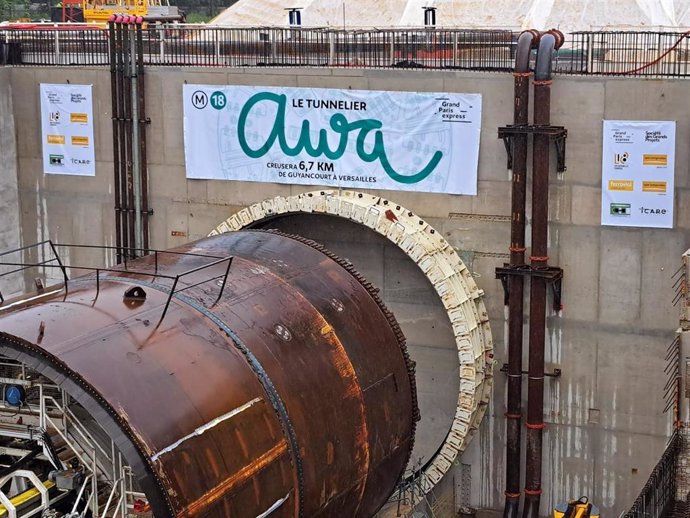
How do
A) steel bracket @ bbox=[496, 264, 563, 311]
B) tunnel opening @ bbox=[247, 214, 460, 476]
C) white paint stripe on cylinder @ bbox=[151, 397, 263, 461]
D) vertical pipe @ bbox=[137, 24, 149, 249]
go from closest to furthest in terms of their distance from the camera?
white paint stripe on cylinder @ bbox=[151, 397, 263, 461]
steel bracket @ bbox=[496, 264, 563, 311]
tunnel opening @ bbox=[247, 214, 460, 476]
vertical pipe @ bbox=[137, 24, 149, 249]

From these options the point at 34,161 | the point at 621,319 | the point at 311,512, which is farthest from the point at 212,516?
the point at 34,161

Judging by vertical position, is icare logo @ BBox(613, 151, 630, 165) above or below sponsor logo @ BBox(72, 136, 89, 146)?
below

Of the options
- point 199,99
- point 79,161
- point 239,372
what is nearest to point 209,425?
point 239,372

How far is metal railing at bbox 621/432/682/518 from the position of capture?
15.6 meters

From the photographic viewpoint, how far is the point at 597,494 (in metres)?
20.2

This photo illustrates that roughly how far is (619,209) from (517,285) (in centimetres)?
217

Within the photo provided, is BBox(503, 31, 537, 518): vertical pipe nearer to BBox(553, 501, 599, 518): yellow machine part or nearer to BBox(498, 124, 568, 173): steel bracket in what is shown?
BBox(498, 124, 568, 173): steel bracket

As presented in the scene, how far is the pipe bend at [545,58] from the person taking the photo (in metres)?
19.1

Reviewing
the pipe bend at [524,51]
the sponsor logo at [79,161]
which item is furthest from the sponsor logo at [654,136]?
the sponsor logo at [79,161]

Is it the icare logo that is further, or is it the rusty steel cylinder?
the icare logo

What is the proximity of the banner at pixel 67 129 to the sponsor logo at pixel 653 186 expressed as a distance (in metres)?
11.2

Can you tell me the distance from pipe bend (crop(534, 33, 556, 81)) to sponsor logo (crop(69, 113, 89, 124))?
31.8 ft

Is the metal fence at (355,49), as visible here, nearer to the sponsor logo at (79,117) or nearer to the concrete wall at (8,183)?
the concrete wall at (8,183)

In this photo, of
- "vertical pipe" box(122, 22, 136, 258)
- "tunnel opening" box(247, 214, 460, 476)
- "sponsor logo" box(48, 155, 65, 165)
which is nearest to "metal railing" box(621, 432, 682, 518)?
"tunnel opening" box(247, 214, 460, 476)
